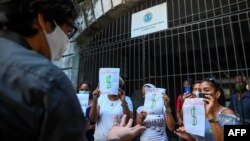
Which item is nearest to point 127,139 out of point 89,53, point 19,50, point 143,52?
point 19,50

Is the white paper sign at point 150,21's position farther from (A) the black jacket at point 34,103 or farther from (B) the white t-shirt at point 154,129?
(A) the black jacket at point 34,103

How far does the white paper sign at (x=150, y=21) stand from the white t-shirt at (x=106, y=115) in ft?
9.26

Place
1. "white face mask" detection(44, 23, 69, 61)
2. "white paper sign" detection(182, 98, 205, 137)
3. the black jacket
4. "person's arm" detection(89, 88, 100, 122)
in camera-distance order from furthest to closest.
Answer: "person's arm" detection(89, 88, 100, 122) < "white paper sign" detection(182, 98, 205, 137) < "white face mask" detection(44, 23, 69, 61) < the black jacket

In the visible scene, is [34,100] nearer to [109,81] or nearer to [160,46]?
[109,81]

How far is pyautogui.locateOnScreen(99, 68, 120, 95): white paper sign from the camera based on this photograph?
305 cm

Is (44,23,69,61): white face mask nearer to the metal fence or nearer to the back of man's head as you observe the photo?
the back of man's head

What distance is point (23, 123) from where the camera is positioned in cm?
62

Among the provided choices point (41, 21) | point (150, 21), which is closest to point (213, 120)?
point (41, 21)

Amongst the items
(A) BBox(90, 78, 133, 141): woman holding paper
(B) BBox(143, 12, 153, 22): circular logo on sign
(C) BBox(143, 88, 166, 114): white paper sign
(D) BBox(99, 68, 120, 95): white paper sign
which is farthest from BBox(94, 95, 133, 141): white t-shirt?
(B) BBox(143, 12, 153, 22): circular logo on sign

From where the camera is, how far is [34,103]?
62 centimetres

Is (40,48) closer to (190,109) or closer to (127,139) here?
(127,139)

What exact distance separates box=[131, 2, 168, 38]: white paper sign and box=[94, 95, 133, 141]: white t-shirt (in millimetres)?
2822

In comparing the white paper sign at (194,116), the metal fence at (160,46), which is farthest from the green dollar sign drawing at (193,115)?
the metal fence at (160,46)

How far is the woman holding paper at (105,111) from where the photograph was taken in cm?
314
